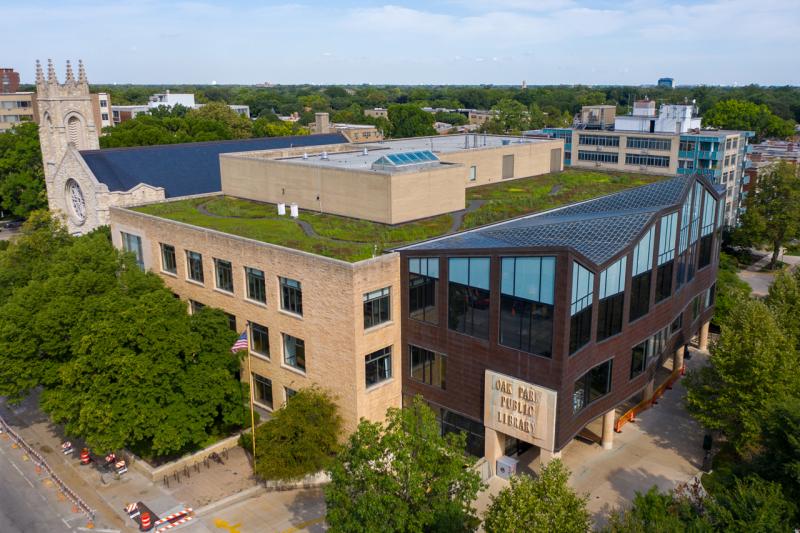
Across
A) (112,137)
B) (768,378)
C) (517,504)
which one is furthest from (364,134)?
(517,504)

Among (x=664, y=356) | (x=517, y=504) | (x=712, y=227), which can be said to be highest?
(x=712, y=227)

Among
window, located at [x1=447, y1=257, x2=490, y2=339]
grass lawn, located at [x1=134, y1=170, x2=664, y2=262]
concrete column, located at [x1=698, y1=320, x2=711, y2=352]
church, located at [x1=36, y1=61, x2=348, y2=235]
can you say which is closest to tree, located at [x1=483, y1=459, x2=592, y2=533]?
window, located at [x1=447, y1=257, x2=490, y2=339]

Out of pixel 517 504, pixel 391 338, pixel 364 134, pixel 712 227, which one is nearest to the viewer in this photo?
pixel 517 504

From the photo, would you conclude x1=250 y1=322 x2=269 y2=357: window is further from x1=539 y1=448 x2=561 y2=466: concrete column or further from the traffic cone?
x1=539 y1=448 x2=561 y2=466: concrete column

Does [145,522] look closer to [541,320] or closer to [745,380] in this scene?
[541,320]

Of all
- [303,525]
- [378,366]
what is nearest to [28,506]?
[303,525]

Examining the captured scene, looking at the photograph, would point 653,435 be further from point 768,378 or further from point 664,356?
point 768,378
